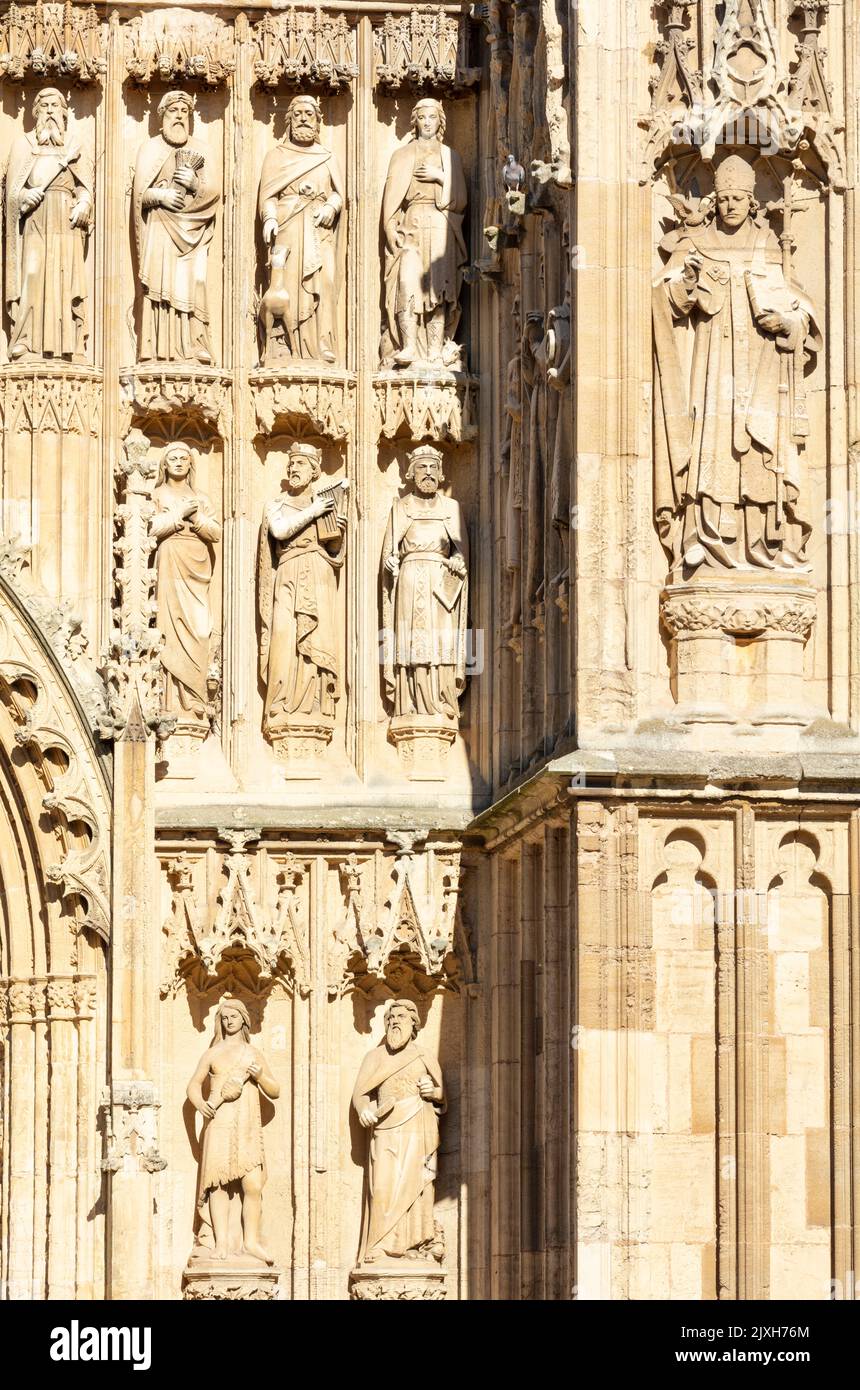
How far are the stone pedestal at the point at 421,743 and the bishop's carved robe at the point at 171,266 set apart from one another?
217 centimetres

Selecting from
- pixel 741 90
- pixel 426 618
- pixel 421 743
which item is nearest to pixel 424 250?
pixel 426 618

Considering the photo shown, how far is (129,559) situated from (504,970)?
111 inches

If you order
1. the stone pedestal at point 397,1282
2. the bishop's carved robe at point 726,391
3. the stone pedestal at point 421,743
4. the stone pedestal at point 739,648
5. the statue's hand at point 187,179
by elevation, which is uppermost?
the statue's hand at point 187,179

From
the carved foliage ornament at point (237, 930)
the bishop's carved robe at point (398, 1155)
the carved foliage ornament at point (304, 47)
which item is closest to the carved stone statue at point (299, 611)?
the carved foliage ornament at point (237, 930)

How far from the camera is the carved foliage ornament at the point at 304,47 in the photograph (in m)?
21.3

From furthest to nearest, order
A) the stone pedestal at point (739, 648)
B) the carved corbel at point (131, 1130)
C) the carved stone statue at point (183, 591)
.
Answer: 1. the carved stone statue at point (183, 591)
2. the carved corbel at point (131, 1130)
3. the stone pedestal at point (739, 648)

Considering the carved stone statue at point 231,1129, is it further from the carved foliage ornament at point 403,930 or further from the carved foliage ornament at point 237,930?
the carved foliage ornament at point 403,930

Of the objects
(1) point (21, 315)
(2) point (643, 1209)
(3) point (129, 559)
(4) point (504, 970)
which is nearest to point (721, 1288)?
(2) point (643, 1209)

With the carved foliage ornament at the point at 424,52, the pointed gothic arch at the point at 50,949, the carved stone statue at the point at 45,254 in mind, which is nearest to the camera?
the pointed gothic arch at the point at 50,949

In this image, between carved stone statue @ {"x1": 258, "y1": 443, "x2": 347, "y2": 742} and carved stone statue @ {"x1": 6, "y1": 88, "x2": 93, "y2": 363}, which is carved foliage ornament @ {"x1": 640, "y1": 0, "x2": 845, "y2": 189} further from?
carved stone statue @ {"x1": 6, "y1": 88, "x2": 93, "y2": 363}

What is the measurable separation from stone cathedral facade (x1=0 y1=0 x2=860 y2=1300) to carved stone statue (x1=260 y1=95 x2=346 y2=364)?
0.09 feet

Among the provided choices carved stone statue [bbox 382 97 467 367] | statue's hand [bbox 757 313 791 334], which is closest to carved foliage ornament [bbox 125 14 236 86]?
carved stone statue [bbox 382 97 467 367]

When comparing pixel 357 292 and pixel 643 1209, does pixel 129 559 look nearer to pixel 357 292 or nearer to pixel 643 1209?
pixel 357 292

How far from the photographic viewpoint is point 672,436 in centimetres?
1884
